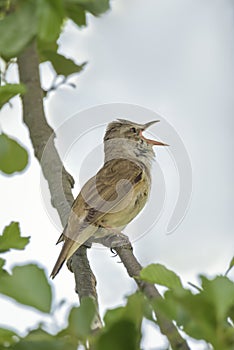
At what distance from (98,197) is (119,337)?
286cm

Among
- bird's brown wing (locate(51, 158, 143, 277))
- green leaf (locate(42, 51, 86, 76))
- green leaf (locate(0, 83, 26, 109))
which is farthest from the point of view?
bird's brown wing (locate(51, 158, 143, 277))

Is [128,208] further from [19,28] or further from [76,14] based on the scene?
[19,28]

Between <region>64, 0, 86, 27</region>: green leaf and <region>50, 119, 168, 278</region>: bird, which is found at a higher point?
<region>64, 0, 86, 27</region>: green leaf

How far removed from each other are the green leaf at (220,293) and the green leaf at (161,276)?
0.28 ft

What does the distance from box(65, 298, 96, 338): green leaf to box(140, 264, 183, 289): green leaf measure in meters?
0.22

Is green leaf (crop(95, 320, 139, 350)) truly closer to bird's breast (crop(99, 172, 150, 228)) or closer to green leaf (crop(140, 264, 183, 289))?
green leaf (crop(140, 264, 183, 289))

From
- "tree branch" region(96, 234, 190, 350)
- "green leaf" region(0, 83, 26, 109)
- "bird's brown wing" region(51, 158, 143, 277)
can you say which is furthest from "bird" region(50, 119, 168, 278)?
"green leaf" region(0, 83, 26, 109)

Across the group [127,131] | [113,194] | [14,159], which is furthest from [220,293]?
[127,131]

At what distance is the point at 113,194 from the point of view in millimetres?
3500

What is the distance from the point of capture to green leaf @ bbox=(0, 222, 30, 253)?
49.3 inches

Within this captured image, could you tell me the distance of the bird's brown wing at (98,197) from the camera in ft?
9.34

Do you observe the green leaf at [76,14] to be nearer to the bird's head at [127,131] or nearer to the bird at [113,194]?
the bird at [113,194]

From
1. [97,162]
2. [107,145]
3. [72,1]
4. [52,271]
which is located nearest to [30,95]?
[72,1]

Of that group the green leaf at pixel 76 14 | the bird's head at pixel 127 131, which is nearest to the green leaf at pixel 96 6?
the green leaf at pixel 76 14
